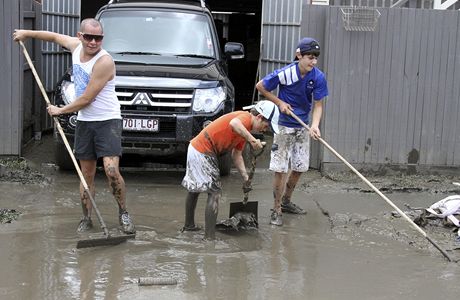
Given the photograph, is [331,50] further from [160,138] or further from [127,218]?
[127,218]

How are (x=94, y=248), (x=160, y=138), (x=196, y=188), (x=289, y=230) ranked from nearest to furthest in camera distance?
(x=94, y=248) → (x=196, y=188) → (x=289, y=230) → (x=160, y=138)

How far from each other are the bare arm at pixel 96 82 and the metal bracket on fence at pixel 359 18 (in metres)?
3.94

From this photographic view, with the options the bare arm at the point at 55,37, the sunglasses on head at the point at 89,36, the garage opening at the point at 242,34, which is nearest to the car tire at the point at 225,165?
the bare arm at the point at 55,37

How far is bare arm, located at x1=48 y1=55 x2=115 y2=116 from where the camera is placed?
538cm

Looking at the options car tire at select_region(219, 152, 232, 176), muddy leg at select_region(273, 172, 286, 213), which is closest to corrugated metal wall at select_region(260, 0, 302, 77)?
car tire at select_region(219, 152, 232, 176)

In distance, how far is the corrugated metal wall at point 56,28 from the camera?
10617 millimetres

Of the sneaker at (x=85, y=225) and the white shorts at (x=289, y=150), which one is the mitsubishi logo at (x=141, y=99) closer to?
the white shorts at (x=289, y=150)

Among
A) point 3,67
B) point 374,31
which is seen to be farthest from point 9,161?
point 374,31

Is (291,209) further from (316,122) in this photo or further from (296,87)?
(296,87)

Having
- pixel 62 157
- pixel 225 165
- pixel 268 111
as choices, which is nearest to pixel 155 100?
pixel 225 165

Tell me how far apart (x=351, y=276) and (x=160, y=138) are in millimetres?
3293

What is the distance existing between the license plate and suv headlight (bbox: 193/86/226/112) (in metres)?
0.51

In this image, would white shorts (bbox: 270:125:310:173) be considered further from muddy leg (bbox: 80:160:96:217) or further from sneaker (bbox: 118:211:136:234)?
muddy leg (bbox: 80:160:96:217)

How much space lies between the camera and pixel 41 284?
14.6 feet
